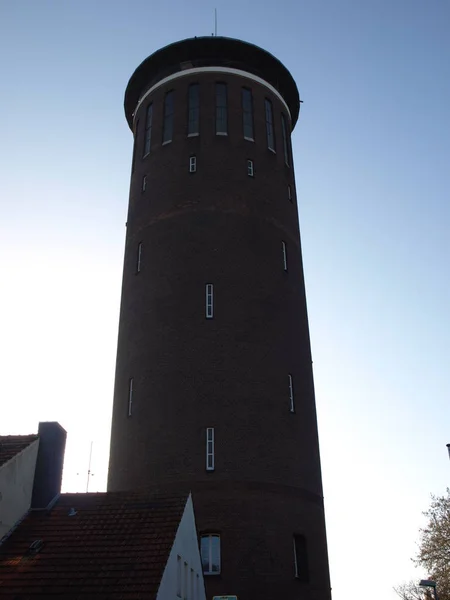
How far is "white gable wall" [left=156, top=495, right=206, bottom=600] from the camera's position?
13.3m

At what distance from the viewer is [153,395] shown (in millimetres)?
23094

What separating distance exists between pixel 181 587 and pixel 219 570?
17.2ft

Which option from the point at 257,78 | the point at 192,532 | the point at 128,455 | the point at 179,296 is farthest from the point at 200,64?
the point at 192,532

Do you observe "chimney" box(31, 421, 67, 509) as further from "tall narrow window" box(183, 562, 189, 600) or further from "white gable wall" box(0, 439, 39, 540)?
"tall narrow window" box(183, 562, 189, 600)

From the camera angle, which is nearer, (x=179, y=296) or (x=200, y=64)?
(x=179, y=296)

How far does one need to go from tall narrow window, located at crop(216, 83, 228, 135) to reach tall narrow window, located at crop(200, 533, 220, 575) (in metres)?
15.8

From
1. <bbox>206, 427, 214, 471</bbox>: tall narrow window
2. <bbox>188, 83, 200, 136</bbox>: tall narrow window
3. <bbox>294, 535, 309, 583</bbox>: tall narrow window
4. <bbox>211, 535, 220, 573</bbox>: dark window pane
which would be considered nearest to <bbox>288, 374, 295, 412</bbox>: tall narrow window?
<bbox>206, 427, 214, 471</bbox>: tall narrow window

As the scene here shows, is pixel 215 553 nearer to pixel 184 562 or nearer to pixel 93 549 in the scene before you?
pixel 184 562

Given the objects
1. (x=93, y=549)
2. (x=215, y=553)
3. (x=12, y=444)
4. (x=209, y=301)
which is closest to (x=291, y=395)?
(x=209, y=301)

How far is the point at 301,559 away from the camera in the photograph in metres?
21.4

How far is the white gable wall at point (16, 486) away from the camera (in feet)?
50.0

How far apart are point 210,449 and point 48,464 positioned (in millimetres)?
6045

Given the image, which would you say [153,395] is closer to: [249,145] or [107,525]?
[107,525]

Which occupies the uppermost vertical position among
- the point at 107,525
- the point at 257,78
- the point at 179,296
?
the point at 257,78
